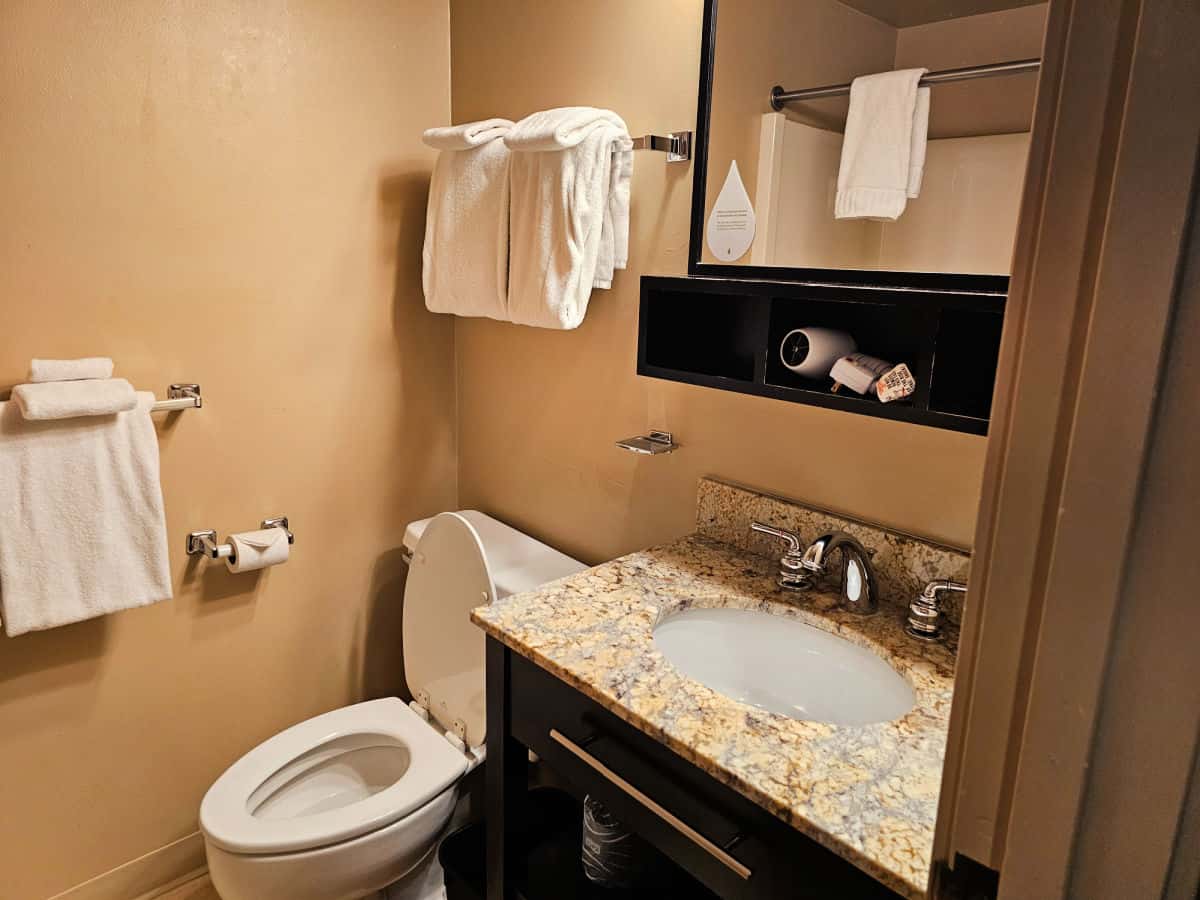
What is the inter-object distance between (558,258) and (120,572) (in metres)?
1.06

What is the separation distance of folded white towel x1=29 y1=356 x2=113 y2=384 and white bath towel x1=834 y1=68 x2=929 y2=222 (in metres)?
1.38

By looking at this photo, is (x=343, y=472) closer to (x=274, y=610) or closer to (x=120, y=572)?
(x=274, y=610)

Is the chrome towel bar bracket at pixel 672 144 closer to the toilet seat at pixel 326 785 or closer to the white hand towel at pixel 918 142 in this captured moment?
the white hand towel at pixel 918 142

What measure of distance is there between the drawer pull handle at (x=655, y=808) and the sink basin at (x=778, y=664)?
21cm

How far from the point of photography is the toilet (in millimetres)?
1486

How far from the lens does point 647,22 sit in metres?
1.52

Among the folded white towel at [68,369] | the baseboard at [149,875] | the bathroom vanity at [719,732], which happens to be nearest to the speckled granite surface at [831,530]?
the bathroom vanity at [719,732]

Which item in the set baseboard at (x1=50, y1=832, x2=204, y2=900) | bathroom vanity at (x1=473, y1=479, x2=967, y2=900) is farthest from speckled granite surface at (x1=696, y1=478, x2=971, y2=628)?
baseboard at (x1=50, y1=832, x2=204, y2=900)

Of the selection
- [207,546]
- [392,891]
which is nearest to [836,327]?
[207,546]

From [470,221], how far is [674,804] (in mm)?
1228

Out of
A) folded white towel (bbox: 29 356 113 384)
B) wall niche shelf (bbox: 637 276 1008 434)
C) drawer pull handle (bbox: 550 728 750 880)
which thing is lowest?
drawer pull handle (bbox: 550 728 750 880)

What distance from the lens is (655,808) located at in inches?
41.1

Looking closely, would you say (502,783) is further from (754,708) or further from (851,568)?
(851,568)

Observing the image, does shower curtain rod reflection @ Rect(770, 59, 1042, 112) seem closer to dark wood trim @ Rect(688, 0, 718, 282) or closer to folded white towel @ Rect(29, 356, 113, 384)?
dark wood trim @ Rect(688, 0, 718, 282)
